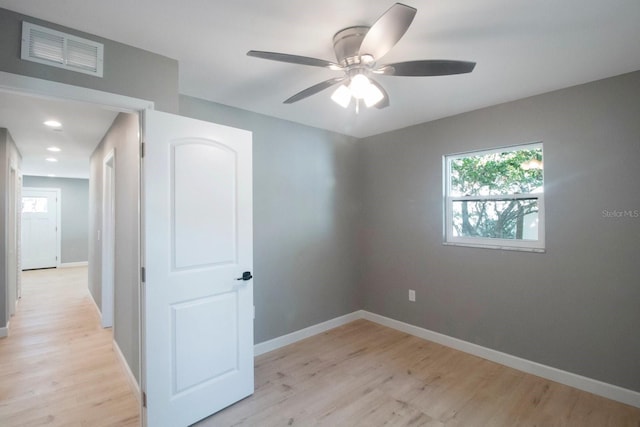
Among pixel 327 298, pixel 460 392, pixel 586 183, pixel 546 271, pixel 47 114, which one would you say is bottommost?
pixel 460 392

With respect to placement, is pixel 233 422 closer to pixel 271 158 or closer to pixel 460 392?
pixel 460 392

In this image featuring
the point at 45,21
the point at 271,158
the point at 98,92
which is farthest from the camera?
the point at 271,158

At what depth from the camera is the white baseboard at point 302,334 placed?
3.06 meters

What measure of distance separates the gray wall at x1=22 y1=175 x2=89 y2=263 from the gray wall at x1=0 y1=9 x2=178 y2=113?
8.07 metres

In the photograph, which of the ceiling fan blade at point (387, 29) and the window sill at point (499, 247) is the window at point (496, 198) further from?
the ceiling fan blade at point (387, 29)

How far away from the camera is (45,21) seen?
5.26ft

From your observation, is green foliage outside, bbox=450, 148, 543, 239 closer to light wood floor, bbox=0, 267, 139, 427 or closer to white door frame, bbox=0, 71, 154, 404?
white door frame, bbox=0, 71, 154, 404

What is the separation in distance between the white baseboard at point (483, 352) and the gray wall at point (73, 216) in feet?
25.5

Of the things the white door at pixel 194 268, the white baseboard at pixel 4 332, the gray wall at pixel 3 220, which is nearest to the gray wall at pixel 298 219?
the white door at pixel 194 268

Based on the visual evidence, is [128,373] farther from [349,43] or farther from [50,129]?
[349,43]

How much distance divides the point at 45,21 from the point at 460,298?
3808 millimetres

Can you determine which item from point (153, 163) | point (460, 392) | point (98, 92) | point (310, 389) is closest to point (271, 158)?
point (153, 163)

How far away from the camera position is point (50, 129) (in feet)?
11.4

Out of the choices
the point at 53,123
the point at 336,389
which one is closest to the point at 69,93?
the point at 53,123
